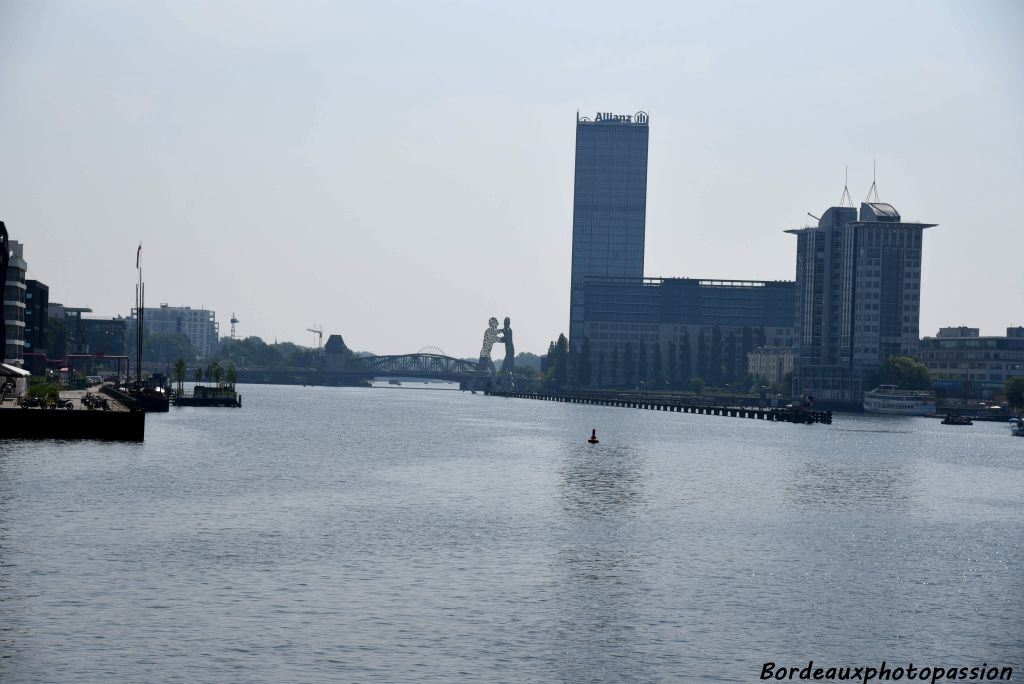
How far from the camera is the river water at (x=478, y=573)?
43.2 m

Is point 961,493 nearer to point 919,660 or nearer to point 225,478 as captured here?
point 225,478

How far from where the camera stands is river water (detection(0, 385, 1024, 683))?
142 ft

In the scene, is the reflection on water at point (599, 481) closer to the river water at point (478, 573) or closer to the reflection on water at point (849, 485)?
the river water at point (478, 573)

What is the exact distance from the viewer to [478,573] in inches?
2293

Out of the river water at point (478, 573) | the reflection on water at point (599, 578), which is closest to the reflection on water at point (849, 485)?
the river water at point (478, 573)

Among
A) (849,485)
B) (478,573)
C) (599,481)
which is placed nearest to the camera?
(478,573)

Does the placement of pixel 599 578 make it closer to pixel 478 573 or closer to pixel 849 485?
pixel 478 573

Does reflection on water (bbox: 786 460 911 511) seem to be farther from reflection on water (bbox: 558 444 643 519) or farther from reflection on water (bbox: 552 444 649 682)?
reflection on water (bbox: 552 444 649 682)

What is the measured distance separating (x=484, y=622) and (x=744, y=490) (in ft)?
187

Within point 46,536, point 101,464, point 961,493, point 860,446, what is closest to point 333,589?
point 46,536

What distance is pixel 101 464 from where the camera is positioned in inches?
3999

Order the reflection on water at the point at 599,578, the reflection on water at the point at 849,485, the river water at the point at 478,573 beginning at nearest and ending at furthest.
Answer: the river water at the point at 478,573 → the reflection on water at the point at 599,578 → the reflection on water at the point at 849,485

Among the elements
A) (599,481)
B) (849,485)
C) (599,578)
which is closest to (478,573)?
(599,578)

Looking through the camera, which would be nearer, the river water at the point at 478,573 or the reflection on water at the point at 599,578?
the river water at the point at 478,573
